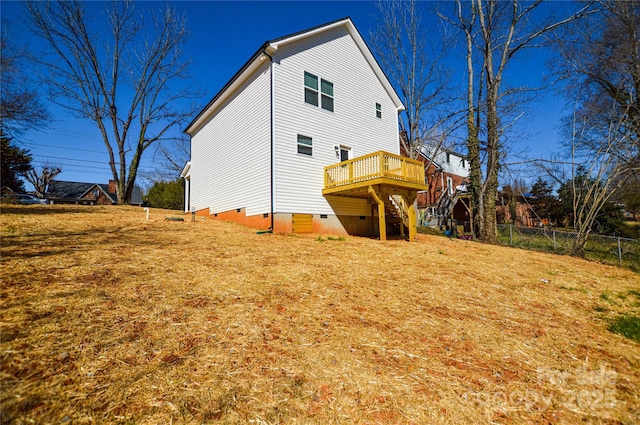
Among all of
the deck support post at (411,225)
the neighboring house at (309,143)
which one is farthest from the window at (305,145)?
the deck support post at (411,225)

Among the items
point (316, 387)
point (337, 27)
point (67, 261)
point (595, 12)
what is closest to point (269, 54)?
point (337, 27)

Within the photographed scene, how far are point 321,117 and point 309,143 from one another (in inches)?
59.3

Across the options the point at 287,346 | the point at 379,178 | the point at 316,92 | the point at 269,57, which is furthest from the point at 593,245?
the point at 269,57

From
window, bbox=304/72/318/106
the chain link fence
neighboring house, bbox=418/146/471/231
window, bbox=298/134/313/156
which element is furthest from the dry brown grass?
neighboring house, bbox=418/146/471/231

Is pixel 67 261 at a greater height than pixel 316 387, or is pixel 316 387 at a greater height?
pixel 67 261

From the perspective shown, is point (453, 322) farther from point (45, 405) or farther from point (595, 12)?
point (595, 12)

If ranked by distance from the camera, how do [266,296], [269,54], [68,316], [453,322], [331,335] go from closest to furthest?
1. [68,316]
2. [331,335]
3. [453,322]
4. [266,296]
5. [269,54]

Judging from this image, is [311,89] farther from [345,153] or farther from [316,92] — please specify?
[345,153]

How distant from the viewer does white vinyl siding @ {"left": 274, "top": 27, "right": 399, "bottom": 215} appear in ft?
36.0

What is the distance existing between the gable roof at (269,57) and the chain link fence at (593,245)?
1010 centimetres

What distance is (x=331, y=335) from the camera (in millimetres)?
3102

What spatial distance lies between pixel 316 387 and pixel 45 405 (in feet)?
5.95

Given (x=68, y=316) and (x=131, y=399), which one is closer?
(x=131, y=399)

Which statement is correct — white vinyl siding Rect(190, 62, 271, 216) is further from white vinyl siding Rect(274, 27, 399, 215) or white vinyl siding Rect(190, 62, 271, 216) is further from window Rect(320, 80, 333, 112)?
Result: window Rect(320, 80, 333, 112)
